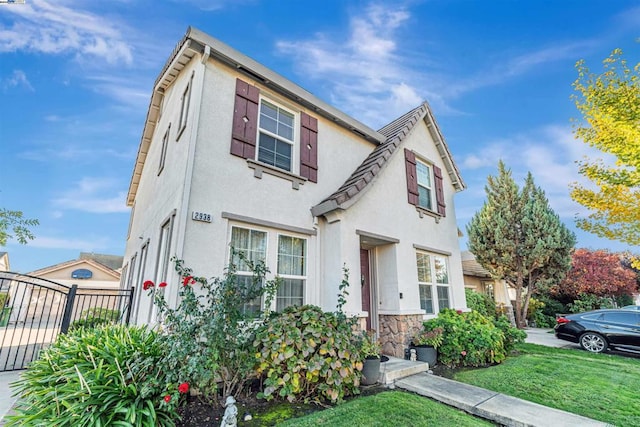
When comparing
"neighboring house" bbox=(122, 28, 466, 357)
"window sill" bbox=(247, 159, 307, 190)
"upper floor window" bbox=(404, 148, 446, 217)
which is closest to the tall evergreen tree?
"upper floor window" bbox=(404, 148, 446, 217)

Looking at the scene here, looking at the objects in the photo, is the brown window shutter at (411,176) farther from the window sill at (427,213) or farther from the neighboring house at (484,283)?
the neighboring house at (484,283)

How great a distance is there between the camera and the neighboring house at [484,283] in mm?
16469

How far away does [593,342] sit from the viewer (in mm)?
9438

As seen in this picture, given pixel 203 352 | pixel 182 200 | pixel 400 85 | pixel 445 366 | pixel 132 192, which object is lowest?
pixel 445 366

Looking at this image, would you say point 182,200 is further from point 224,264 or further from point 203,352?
point 203,352

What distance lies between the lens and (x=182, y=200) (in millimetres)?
5109

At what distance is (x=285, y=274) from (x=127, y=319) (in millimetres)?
5439

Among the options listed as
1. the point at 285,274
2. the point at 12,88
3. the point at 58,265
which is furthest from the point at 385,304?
the point at 58,265

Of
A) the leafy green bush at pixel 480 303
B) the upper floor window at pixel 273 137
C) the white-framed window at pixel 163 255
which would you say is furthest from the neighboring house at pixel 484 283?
the white-framed window at pixel 163 255

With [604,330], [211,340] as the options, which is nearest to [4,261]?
[211,340]

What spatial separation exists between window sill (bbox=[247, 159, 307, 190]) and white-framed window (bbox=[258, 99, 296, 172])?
0.92ft

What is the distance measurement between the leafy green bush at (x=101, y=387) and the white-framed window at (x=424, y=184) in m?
8.32

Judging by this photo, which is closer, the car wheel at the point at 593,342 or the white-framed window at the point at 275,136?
the white-framed window at the point at 275,136

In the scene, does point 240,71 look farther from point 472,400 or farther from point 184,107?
point 472,400
